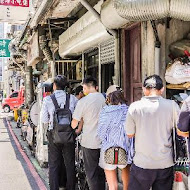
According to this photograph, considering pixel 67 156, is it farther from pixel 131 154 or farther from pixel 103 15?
pixel 103 15

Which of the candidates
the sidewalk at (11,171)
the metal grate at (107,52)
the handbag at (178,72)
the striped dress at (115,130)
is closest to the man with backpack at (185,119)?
the striped dress at (115,130)

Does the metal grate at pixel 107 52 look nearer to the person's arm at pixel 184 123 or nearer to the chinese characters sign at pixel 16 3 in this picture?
the chinese characters sign at pixel 16 3

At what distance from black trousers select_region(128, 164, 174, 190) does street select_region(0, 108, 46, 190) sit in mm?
3314

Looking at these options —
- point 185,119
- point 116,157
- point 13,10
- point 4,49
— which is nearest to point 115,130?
point 116,157

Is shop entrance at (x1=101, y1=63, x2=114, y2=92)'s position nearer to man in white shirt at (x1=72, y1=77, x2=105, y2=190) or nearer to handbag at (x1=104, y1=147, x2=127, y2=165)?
man in white shirt at (x1=72, y1=77, x2=105, y2=190)

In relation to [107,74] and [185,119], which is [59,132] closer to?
[185,119]

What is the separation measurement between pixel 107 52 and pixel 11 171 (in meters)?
3.62

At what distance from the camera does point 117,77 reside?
294 inches

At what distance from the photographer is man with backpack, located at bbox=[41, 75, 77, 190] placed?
5.84 metres

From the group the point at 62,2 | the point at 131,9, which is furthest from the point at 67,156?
the point at 62,2

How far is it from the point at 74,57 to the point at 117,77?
489 centimetres

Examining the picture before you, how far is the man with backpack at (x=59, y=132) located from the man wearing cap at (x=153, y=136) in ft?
6.51

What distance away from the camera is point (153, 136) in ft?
13.0

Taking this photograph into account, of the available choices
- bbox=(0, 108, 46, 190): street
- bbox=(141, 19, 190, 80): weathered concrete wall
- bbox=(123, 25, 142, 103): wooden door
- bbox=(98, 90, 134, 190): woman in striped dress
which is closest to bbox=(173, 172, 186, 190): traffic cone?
bbox=(98, 90, 134, 190): woman in striped dress
